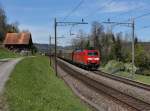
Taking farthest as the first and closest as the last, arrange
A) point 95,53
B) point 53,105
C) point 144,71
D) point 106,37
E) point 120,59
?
point 106,37
point 120,59
point 95,53
point 144,71
point 53,105

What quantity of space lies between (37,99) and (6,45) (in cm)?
10714

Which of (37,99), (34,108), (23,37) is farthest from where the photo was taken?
(23,37)

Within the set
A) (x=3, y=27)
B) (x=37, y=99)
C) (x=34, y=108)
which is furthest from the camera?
(x=3, y=27)

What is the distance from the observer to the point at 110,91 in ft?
105

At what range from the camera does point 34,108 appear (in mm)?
15242

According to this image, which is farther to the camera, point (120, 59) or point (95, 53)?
point (120, 59)

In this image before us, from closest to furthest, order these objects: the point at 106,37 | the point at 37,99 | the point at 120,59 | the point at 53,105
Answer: the point at 53,105 < the point at 37,99 < the point at 120,59 < the point at 106,37

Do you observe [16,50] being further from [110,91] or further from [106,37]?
[110,91]

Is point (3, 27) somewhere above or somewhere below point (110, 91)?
above

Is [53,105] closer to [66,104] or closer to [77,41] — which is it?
[66,104]

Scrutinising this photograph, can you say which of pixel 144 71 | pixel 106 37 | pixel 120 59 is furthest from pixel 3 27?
pixel 144 71

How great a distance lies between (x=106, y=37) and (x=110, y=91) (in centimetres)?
6814

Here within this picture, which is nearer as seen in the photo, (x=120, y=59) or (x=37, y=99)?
(x=37, y=99)

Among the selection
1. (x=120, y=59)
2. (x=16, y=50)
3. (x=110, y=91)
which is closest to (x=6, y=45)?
(x=16, y=50)
